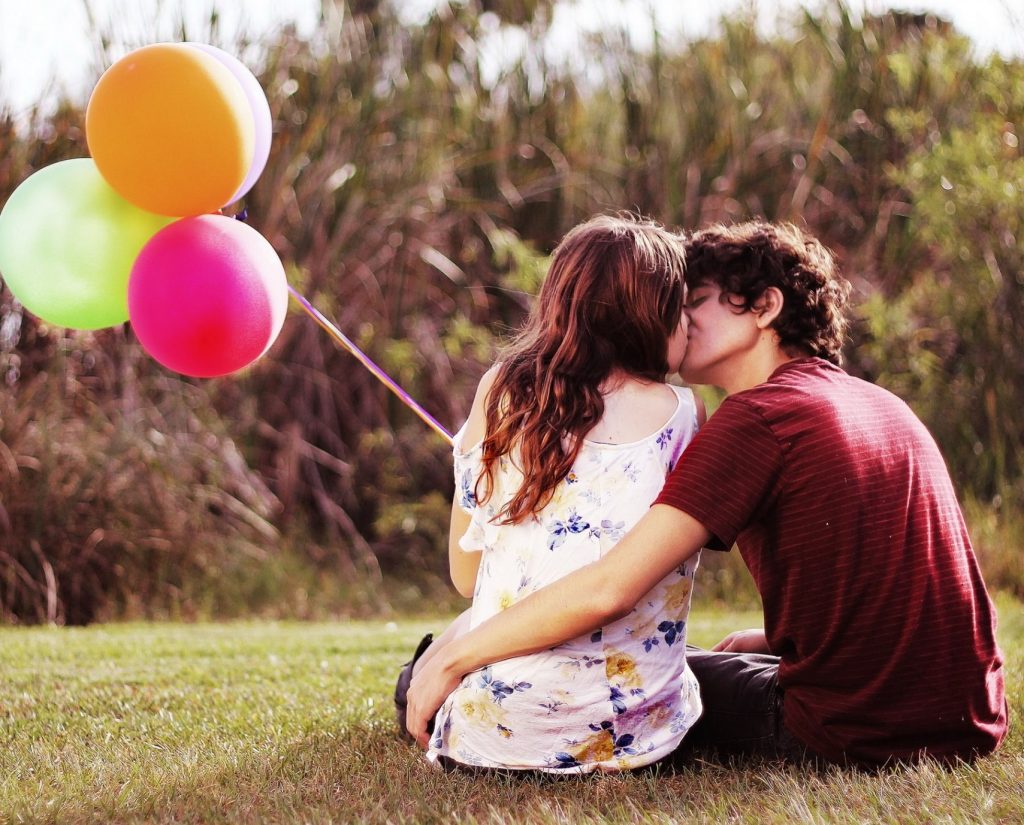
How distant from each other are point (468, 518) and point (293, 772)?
2.06 ft

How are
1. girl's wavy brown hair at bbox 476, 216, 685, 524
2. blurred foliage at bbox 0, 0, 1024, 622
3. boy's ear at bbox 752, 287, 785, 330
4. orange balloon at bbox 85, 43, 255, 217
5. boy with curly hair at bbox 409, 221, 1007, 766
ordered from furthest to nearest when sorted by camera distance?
blurred foliage at bbox 0, 0, 1024, 622, orange balloon at bbox 85, 43, 255, 217, boy's ear at bbox 752, 287, 785, 330, girl's wavy brown hair at bbox 476, 216, 685, 524, boy with curly hair at bbox 409, 221, 1007, 766

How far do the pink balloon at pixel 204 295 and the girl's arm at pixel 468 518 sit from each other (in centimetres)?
62

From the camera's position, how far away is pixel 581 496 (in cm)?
223

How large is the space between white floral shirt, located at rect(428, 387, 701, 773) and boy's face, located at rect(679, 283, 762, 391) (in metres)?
0.25

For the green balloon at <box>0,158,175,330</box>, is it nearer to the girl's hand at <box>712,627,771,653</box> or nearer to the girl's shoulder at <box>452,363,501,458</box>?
the girl's shoulder at <box>452,363,501,458</box>

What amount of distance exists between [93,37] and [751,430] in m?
5.55

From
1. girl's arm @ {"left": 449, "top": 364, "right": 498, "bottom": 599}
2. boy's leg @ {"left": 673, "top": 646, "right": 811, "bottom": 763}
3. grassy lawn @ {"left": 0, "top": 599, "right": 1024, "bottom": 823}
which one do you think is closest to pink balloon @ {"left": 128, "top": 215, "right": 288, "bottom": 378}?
girl's arm @ {"left": 449, "top": 364, "right": 498, "bottom": 599}

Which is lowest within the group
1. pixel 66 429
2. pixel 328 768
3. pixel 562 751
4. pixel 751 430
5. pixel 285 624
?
pixel 285 624

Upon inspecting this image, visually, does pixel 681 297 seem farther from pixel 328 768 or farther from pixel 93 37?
pixel 93 37

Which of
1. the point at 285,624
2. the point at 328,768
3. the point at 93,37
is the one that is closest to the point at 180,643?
the point at 285,624

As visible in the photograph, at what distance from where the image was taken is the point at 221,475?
604cm

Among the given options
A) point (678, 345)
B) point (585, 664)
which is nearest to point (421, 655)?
point (585, 664)

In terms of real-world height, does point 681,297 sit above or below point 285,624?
above

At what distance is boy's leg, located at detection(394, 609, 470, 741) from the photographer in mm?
2490
